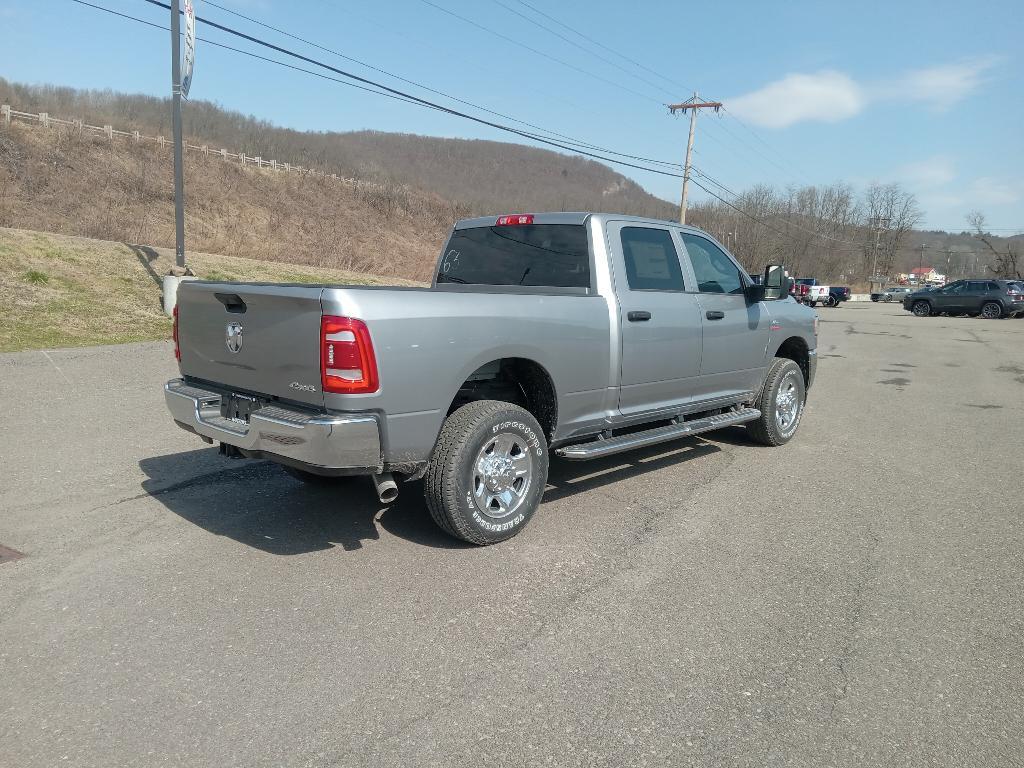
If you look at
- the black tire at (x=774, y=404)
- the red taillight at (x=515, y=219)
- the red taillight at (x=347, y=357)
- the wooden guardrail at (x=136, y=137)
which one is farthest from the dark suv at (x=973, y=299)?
the wooden guardrail at (x=136, y=137)

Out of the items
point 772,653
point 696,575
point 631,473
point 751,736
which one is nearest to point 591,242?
point 631,473

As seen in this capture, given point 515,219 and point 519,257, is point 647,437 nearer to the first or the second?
point 519,257

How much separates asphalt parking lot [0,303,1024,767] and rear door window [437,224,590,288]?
5.31ft

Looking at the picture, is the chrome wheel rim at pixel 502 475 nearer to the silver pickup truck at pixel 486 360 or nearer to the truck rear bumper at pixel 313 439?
the silver pickup truck at pixel 486 360

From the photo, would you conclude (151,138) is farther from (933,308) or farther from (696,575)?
(696,575)

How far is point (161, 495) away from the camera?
519cm

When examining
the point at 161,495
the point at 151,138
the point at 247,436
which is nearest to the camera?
the point at 247,436

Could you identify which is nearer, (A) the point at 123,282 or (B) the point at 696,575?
(B) the point at 696,575

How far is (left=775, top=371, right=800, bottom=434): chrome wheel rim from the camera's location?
23.2ft

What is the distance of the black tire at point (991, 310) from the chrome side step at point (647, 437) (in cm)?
3298

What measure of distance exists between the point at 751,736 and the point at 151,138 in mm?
54299

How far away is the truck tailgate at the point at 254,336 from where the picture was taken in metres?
3.79

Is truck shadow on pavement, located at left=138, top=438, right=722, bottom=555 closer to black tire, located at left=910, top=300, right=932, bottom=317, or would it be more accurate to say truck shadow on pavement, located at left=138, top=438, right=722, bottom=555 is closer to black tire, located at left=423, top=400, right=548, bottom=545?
black tire, located at left=423, top=400, right=548, bottom=545

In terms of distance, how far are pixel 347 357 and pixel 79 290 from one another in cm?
1373
